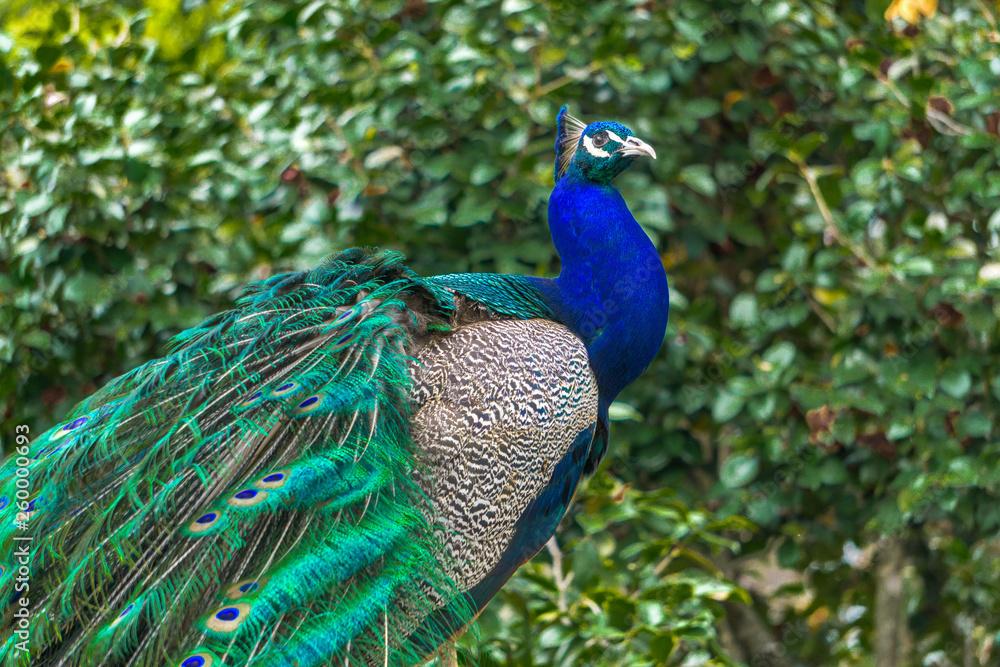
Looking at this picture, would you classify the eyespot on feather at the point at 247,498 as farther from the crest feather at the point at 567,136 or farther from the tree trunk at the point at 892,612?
the tree trunk at the point at 892,612

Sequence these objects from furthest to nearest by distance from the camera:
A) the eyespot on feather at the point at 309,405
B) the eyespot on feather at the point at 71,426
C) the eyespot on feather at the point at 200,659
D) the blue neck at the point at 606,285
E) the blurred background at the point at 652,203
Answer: the blurred background at the point at 652,203, the blue neck at the point at 606,285, the eyespot on feather at the point at 71,426, the eyespot on feather at the point at 309,405, the eyespot on feather at the point at 200,659

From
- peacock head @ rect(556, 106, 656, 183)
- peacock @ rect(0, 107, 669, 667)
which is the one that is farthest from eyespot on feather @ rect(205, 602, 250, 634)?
peacock head @ rect(556, 106, 656, 183)

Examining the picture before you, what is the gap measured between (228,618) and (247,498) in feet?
0.62

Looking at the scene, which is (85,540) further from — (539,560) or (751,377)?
(751,377)

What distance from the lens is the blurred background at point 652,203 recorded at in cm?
280

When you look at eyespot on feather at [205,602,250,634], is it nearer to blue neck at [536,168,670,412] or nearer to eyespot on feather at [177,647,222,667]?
eyespot on feather at [177,647,222,667]

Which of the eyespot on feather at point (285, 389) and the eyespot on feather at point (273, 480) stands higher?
the eyespot on feather at point (285, 389)

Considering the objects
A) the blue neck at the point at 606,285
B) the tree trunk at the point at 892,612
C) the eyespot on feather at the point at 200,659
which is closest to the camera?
the eyespot on feather at the point at 200,659

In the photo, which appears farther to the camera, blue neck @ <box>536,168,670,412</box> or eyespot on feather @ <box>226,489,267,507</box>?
blue neck @ <box>536,168,670,412</box>

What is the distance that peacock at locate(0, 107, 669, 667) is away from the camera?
5.11 feet

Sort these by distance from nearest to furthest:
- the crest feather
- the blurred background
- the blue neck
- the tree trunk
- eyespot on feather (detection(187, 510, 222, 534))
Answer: eyespot on feather (detection(187, 510, 222, 534))
the blue neck
the crest feather
the blurred background
the tree trunk

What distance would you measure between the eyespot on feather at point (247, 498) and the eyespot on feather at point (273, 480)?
13 mm

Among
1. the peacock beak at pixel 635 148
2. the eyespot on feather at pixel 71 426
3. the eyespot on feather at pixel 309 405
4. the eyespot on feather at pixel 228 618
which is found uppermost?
the eyespot on feather at pixel 309 405

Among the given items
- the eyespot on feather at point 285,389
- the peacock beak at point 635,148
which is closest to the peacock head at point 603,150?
the peacock beak at point 635,148
